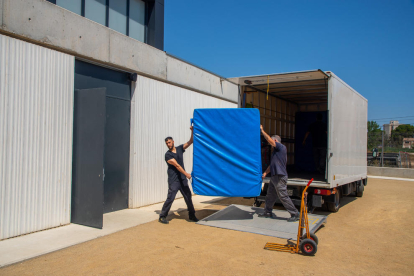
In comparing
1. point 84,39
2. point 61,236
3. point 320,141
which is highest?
point 84,39

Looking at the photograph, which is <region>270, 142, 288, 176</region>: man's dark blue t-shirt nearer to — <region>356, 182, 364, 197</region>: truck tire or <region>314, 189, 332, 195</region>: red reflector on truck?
<region>314, 189, 332, 195</region>: red reflector on truck

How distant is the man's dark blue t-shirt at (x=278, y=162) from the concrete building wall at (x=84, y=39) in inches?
161

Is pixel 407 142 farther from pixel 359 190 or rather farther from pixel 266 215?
pixel 266 215

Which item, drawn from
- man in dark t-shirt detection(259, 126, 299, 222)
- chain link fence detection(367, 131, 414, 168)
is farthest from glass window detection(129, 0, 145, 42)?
chain link fence detection(367, 131, 414, 168)

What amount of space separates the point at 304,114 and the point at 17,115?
30.4 feet

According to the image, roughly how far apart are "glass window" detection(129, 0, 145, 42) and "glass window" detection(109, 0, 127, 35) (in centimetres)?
25

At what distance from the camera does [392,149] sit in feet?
66.0

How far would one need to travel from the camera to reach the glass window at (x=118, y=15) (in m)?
9.21

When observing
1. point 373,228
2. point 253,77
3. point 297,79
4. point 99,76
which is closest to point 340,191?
point 373,228

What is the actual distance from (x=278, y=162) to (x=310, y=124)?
3.80 meters

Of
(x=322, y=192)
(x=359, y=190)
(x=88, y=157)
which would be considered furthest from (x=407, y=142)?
(x=88, y=157)

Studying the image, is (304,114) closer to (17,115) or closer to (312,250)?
(312,250)

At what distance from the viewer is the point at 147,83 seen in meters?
9.02

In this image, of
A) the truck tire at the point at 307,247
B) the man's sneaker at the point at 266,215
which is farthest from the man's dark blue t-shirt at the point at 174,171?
the truck tire at the point at 307,247
